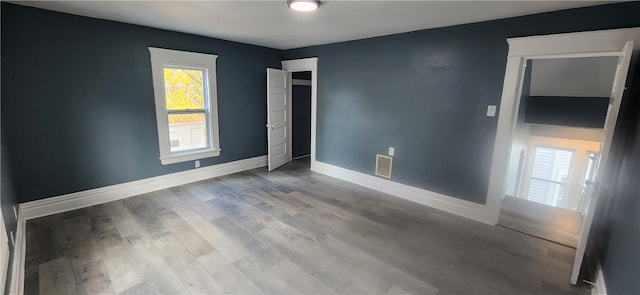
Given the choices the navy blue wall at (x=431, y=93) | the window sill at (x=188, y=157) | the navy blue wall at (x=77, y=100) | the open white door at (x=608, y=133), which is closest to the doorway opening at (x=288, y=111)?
the navy blue wall at (x=431, y=93)

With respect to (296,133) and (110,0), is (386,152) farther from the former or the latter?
(110,0)

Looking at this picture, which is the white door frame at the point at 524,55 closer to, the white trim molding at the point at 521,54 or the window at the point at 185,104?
the white trim molding at the point at 521,54

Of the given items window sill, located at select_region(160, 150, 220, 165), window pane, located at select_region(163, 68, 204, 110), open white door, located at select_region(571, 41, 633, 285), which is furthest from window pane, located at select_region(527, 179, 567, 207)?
window pane, located at select_region(163, 68, 204, 110)

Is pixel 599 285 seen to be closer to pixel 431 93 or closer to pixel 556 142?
pixel 431 93

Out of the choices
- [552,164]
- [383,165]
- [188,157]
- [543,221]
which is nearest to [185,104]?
[188,157]

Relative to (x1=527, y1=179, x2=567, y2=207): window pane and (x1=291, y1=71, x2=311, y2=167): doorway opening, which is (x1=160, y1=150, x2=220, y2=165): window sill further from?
(x1=527, y1=179, x2=567, y2=207): window pane

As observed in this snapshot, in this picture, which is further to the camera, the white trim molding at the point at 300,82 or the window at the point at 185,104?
the white trim molding at the point at 300,82

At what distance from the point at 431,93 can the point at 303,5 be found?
6.37ft

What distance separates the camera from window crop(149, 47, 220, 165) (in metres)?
3.73

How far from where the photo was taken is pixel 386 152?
397cm

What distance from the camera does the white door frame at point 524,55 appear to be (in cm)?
224

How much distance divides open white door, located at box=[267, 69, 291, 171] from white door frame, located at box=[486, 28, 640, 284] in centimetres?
346

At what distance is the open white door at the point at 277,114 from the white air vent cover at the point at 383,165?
202 centimetres

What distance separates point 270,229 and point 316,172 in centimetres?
220
